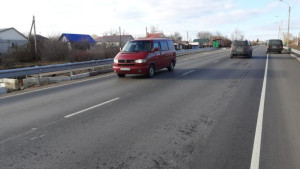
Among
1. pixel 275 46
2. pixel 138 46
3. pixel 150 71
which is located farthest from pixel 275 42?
pixel 150 71

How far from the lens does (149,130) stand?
196 inches

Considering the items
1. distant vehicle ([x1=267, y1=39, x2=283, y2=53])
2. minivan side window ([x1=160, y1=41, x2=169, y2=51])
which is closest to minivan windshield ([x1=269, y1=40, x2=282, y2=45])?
distant vehicle ([x1=267, y1=39, x2=283, y2=53])

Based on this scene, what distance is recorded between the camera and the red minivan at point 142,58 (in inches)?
472

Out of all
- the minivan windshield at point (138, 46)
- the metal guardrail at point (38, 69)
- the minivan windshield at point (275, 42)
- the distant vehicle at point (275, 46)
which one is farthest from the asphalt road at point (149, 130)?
the minivan windshield at point (275, 42)

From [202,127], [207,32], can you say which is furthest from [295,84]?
[207,32]

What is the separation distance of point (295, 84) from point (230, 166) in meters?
8.30

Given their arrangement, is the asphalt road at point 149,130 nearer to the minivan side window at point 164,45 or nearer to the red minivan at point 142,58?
the red minivan at point 142,58

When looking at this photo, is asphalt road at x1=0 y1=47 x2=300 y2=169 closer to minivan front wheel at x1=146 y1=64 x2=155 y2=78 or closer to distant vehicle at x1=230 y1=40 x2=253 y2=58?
minivan front wheel at x1=146 y1=64 x2=155 y2=78

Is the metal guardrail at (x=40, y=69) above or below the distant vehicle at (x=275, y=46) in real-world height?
below

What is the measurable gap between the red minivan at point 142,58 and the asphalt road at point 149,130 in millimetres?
3637

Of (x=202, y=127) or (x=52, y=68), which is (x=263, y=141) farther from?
(x=52, y=68)

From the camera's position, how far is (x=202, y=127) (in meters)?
5.14

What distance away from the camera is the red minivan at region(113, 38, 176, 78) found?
1199 cm

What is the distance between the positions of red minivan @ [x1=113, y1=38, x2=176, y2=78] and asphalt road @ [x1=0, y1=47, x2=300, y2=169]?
11.9 ft
